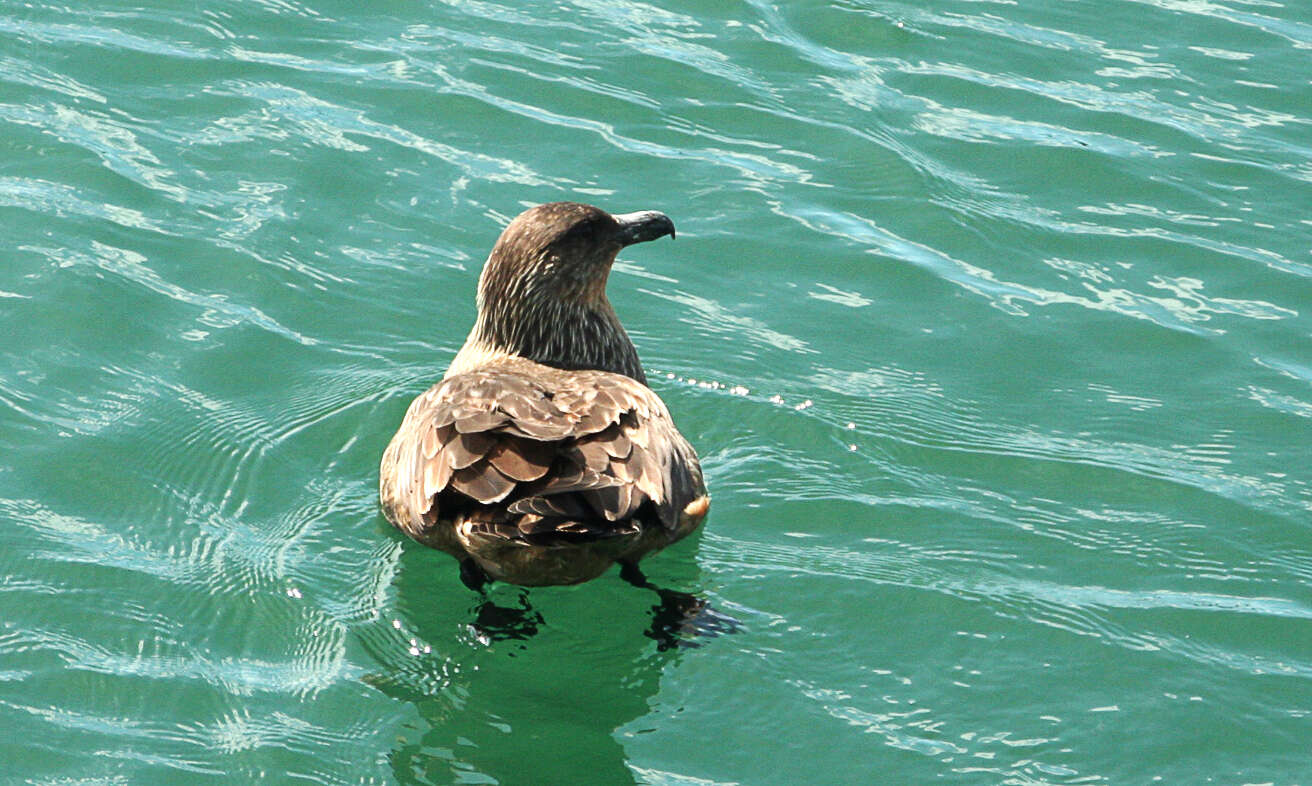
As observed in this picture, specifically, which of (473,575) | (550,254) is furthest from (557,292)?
(473,575)

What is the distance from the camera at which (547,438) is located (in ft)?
19.7

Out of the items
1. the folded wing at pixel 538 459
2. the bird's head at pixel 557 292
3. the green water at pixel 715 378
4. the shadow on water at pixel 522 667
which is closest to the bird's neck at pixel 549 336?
the bird's head at pixel 557 292

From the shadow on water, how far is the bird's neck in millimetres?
1309

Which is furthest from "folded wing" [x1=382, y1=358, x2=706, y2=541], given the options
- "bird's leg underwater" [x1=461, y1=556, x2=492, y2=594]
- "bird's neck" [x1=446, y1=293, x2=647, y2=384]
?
"bird's neck" [x1=446, y1=293, x2=647, y2=384]

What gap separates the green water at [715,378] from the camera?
235 inches

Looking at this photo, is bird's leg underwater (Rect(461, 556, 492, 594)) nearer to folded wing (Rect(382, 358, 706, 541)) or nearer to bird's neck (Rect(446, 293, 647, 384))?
folded wing (Rect(382, 358, 706, 541))

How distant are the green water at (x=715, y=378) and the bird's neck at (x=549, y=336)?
44 centimetres

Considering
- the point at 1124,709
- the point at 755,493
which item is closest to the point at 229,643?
the point at 755,493

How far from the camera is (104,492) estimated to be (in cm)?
706

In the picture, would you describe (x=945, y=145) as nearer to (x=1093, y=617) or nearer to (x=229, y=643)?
(x=1093, y=617)

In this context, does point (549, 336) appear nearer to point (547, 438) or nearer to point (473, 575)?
point (473, 575)

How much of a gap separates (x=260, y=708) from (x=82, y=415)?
7.49 ft

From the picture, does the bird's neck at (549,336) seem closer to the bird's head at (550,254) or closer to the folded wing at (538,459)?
the bird's head at (550,254)

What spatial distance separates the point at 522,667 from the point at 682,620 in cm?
70
